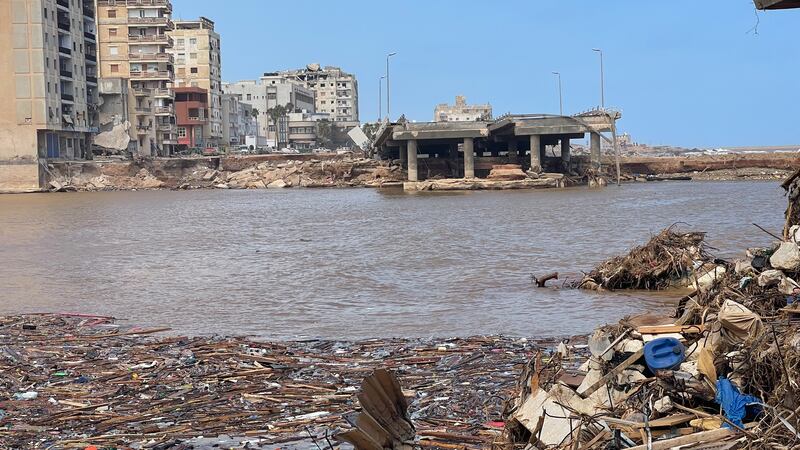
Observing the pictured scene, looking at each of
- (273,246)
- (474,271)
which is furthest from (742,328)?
(273,246)

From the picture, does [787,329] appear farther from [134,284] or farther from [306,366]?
[134,284]

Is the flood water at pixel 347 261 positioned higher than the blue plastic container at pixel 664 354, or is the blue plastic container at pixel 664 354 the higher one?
the blue plastic container at pixel 664 354

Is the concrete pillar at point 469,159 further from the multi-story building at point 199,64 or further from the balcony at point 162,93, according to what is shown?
the multi-story building at point 199,64

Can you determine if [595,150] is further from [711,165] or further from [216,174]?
[216,174]

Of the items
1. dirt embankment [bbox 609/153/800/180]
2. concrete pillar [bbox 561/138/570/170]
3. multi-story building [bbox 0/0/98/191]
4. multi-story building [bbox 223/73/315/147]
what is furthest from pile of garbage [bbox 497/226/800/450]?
multi-story building [bbox 223/73/315/147]

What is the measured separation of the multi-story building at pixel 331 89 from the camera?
184375 mm

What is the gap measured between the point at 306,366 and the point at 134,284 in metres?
10.1

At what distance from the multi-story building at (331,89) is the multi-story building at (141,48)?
90.4m

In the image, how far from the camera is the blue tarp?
4.84 metres

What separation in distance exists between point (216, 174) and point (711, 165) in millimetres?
42582

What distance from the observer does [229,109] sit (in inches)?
4771

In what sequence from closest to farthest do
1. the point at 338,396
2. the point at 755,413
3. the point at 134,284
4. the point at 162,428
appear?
1. the point at 755,413
2. the point at 162,428
3. the point at 338,396
4. the point at 134,284

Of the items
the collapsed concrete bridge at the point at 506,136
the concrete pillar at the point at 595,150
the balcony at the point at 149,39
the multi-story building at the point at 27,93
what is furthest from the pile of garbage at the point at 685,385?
the balcony at the point at 149,39

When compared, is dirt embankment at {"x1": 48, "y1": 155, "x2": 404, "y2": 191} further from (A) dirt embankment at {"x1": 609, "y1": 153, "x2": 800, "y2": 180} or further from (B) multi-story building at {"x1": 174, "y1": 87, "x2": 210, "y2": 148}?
(B) multi-story building at {"x1": 174, "y1": 87, "x2": 210, "y2": 148}
